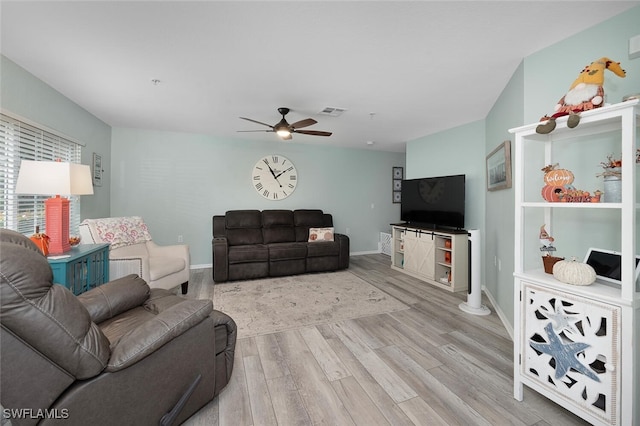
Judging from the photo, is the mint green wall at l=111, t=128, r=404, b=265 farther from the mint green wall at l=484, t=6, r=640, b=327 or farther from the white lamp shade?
the mint green wall at l=484, t=6, r=640, b=327

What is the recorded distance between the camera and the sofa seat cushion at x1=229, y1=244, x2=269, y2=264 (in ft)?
12.8

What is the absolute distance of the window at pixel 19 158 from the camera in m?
2.16

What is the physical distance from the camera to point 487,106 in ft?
10.3

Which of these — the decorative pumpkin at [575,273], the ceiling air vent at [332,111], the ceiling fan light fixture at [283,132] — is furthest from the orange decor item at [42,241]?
the decorative pumpkin at [575,273]

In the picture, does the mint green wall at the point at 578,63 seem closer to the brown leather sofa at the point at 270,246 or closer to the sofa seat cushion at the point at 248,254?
the brown leather sofa at the point at 270,246

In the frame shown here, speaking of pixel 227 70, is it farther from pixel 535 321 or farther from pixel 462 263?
pixel 462 263

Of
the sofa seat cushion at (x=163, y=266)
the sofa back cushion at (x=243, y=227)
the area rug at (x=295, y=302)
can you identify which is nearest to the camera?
the area rug at (x=295, y=302)

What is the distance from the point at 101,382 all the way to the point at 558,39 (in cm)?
329

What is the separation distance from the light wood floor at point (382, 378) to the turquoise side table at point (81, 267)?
1.45m

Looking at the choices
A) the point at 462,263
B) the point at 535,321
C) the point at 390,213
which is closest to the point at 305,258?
the point at 462,263

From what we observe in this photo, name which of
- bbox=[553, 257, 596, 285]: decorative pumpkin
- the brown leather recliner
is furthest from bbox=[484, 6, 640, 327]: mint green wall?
the brown leather recliner

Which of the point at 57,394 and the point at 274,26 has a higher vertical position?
the point at 274,26

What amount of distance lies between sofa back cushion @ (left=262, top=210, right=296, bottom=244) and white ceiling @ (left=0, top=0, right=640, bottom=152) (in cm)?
198

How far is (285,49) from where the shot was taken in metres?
1.96
